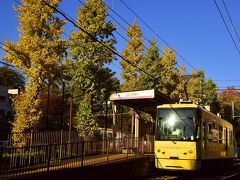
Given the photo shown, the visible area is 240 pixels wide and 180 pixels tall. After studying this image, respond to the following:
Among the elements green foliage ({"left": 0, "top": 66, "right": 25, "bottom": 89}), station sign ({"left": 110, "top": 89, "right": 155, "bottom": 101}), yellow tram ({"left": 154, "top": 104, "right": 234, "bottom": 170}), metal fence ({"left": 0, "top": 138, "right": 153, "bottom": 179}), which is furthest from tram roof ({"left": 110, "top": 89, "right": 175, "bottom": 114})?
green foliage ({"left": 0, "top": 66, "right": 25, "bottom": 89})

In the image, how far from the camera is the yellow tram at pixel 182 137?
64.7 ft

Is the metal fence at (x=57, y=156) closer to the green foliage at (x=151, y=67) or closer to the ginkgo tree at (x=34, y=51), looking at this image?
the ginkgo tree at (x=34, y=51)

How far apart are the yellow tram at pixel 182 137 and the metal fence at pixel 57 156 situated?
6.83 feet

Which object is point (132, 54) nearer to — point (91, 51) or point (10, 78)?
point (91, 51)

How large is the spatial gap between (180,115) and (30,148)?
9671 mm

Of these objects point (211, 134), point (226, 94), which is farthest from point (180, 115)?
point (226, 94)

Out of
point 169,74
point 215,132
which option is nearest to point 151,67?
point 169,74

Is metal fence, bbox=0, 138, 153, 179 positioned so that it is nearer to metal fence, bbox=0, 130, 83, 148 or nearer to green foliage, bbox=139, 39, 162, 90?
metal fence, bbox=0, 130, 83, 148

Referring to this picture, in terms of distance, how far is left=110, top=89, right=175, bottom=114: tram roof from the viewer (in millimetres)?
22094

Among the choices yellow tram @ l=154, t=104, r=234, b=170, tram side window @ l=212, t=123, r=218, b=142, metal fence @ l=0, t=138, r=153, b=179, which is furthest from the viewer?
tram side window @ l=212, t=123, r=218, b=142

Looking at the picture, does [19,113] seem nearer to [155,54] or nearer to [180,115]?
[180,115]

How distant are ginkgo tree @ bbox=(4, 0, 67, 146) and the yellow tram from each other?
33.5ft

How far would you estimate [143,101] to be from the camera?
A: 23.9 metres

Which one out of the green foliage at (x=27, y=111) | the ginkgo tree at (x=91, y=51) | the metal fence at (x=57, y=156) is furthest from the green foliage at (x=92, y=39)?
the metal fence at (x=57, y=156)
